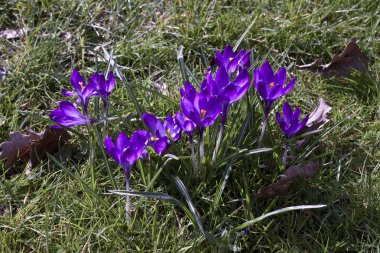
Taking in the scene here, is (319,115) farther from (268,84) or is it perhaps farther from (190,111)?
(190,111)

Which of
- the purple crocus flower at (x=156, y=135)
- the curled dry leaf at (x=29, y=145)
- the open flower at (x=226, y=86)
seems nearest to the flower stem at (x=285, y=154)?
the open flower at (x=226, y=86)

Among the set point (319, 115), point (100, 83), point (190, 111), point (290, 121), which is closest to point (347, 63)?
point (319, 115)

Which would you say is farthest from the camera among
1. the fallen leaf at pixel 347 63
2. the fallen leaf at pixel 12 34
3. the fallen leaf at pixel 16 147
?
the fallen leaf at pixel 12 34

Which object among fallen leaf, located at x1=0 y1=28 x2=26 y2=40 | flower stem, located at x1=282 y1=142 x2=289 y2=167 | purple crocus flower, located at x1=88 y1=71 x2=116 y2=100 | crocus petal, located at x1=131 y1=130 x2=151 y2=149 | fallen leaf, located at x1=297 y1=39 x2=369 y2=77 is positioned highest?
purple crocus flower, located at x1=88 y1=71 x2=116 y2=100

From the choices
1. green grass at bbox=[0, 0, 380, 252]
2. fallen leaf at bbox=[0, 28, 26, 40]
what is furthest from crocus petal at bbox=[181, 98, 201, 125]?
fallen leaf at bbox=[0, 28, 26, 40]

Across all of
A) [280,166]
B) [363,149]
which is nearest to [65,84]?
[280,166]

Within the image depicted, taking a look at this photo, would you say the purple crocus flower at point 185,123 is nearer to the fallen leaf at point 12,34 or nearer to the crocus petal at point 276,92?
the crocus petal at point 276,92

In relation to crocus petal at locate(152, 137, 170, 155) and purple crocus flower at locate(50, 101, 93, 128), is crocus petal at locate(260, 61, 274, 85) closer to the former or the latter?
crocus petal at locate(152, 137, 170, 155)
